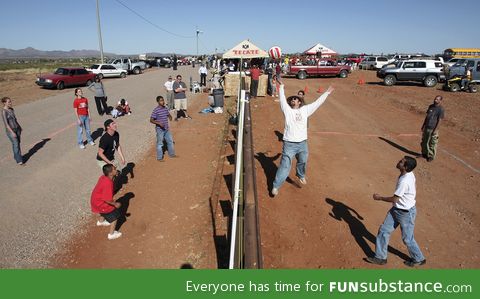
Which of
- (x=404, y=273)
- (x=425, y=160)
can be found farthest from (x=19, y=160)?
(x=425, y=160)

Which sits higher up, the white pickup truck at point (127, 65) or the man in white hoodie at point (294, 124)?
the white pickup truck at point (127, 65)

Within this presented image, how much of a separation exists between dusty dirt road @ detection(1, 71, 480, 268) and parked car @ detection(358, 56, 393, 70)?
33355mm

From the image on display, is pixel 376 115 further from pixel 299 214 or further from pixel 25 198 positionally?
pixel 25 198

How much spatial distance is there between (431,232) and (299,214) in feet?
7.62

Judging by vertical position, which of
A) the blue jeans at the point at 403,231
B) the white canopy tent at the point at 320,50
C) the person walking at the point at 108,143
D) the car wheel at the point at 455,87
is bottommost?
the blue jeans at the point at 403,231

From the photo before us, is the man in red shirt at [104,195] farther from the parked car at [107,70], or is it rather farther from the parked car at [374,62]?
the parked car at [374,62]

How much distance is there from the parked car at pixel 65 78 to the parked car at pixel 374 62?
35353 millimetres

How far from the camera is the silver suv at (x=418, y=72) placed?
2416cm

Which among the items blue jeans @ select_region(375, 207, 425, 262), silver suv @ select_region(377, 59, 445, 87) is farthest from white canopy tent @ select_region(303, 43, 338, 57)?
blue jeans @ select_region(375, 207, 425, 262)

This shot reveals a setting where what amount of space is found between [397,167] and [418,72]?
23992mm

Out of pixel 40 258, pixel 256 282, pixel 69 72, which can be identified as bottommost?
pixel 40 258

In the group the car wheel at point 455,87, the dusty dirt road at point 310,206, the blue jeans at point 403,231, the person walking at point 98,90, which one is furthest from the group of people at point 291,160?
the car wheel at point 455,87

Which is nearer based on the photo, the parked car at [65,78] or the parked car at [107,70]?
the parked car at [65,78]

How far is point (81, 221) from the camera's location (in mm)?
5906
